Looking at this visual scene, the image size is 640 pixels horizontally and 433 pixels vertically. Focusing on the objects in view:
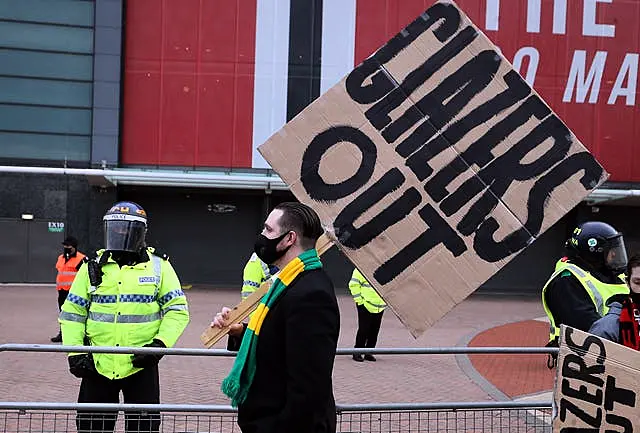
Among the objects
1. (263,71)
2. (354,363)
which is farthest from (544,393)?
(263,71)

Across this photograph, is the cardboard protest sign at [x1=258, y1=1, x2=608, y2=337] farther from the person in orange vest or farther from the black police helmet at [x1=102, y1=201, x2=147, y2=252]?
the person in orange vest

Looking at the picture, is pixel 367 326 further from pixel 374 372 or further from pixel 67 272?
pixel 67 272

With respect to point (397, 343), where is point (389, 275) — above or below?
above

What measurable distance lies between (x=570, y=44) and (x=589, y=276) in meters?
23.1

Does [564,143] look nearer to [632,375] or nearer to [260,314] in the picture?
[632,375]

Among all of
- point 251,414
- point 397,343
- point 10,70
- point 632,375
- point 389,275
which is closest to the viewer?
point 251,414

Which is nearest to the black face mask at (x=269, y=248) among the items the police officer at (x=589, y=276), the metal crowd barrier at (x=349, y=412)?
the metal crowd barrier at (x=349, y=412)

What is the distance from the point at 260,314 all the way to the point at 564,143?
182cm

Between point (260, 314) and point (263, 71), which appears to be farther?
point (263, 71)

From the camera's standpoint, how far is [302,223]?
10.0 feet

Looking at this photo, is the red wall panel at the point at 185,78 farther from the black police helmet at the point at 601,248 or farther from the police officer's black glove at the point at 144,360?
the black police helmet at the point at 601,248

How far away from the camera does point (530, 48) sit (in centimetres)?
2569

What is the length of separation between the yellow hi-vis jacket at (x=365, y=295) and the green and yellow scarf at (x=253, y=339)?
7.72m

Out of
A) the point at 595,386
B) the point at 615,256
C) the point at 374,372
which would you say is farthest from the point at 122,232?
the point at 374,372
